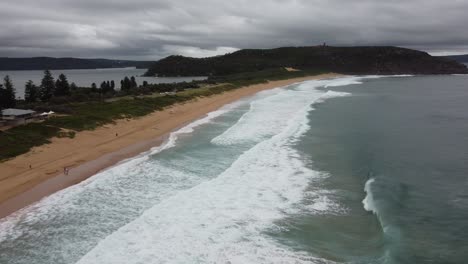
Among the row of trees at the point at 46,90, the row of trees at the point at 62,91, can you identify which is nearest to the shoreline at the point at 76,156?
the row of trees at the point at 62,91

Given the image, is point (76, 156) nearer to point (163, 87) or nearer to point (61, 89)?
point (61, 89)

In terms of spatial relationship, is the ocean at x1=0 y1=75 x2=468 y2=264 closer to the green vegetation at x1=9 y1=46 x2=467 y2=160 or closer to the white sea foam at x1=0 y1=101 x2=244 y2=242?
the white sea foam at x1=0 y1=101 x2=244 y2=242

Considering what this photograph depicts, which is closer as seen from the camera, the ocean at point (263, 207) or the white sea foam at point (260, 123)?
the ocean at point (263, 207)

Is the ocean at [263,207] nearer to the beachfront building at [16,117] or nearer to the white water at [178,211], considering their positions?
the white water at [178,211]

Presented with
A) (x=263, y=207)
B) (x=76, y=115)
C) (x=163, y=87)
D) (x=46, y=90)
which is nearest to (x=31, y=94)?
(x=46, y=90)

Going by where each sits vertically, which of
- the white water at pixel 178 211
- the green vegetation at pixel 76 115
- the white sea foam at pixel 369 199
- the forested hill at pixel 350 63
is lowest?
the white water at pixel 178 211

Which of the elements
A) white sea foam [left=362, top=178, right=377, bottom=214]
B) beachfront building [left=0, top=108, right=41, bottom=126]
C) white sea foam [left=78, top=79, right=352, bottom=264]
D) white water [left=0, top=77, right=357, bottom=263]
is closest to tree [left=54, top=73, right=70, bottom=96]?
beachfront building [left=0, top=108, right=41, bottom=126]

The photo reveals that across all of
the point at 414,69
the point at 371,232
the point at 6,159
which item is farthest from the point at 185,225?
the point at 414,69
